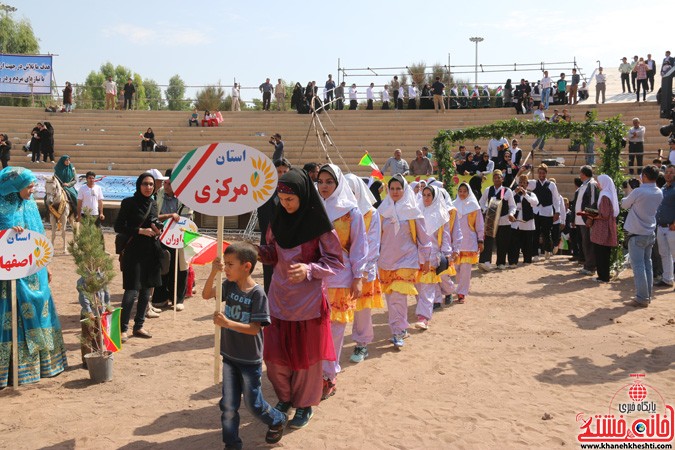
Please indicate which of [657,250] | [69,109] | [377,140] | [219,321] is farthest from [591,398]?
[69,109]

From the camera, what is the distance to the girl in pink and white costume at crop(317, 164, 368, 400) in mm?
5762

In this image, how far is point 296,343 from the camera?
16.3ft

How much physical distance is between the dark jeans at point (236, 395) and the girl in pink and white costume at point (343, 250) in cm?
126

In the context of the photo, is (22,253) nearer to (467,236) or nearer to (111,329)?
(111,329)

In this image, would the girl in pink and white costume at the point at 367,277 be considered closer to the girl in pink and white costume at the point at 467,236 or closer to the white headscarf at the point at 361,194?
the white headscarf at the point at 361,194

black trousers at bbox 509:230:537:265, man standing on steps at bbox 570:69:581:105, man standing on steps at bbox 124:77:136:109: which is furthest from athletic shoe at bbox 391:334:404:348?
man standing on steps at bbox 124:77:136:109

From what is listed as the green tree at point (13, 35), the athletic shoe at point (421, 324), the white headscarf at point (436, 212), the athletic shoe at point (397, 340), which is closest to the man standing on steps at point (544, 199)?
the white headscarf at point (436, 212)

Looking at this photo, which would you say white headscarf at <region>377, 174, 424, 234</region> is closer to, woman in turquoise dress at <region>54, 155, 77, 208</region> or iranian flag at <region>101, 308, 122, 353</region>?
iranian flag at <region>101, 308, 122, 353</region>

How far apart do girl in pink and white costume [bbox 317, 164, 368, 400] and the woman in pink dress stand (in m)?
0.73

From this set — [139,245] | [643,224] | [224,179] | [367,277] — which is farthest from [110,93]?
[224,179]

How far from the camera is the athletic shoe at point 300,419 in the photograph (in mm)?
5145

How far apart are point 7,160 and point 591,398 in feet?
73.9

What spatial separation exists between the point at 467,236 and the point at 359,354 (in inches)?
159

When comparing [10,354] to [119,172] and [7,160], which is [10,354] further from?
[7,160]
